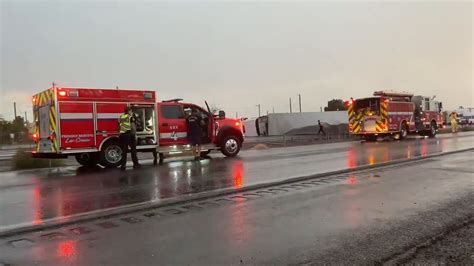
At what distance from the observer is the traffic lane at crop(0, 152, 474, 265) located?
15.7ft

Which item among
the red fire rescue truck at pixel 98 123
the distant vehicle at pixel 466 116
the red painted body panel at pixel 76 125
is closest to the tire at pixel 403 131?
the red fire rescue truck at pixel 98 123

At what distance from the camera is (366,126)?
2888 centimetres

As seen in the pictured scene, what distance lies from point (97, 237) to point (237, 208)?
91.3 inches

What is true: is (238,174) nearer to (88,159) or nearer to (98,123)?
(98,123)

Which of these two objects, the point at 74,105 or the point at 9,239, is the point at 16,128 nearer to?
the point at 74,105

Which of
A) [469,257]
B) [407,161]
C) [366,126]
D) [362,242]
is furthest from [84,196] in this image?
[366,126]

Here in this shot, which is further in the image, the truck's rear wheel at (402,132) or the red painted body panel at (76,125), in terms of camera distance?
the truck's rear wheel at (402,132)

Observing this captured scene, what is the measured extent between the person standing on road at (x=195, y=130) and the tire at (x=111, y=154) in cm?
277

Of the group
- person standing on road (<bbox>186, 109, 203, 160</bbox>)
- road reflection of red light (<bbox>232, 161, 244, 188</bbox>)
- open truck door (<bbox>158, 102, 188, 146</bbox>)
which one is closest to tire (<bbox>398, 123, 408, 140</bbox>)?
person standing on road (<bbox>186, 109, 203, 160</bbox>)

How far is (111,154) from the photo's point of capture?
1445 centimetres

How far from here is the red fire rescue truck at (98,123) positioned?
45.3 ft

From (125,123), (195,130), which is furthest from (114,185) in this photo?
(195,130)

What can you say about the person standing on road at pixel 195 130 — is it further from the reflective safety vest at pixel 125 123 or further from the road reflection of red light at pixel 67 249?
the road reflection of red light at pixel 67 249

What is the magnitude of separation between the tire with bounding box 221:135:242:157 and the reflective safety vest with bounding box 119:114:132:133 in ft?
14.1
